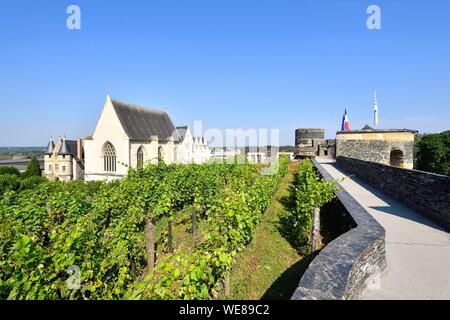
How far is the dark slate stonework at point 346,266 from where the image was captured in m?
2.67

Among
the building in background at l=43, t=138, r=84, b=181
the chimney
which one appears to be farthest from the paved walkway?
the chimney

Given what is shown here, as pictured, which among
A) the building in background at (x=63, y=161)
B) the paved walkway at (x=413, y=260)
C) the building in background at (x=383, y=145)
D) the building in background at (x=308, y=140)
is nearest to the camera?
the paved walkway at (x=413, y=260)

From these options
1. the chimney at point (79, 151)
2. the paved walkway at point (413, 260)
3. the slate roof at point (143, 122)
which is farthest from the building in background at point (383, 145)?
the chimney at point (79, 151)

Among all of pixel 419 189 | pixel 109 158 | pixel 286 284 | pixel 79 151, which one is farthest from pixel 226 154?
pixel 286 284

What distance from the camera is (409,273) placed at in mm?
3918

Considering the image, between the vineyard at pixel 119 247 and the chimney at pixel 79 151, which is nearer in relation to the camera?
the vineyard at pixel 119 247

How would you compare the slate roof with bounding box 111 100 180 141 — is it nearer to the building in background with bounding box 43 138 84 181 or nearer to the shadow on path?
the building in background with bounding box 43 138 84 181

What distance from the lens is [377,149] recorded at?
19375 millimetres

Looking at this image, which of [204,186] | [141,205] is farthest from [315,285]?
[204,186]

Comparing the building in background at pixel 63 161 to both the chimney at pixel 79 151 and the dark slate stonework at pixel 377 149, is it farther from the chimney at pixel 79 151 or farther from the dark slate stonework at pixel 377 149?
the dark slate stonework at pixel 377 149

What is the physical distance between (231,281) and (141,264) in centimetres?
209

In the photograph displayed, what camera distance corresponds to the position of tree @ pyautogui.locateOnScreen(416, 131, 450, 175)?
91.4ft

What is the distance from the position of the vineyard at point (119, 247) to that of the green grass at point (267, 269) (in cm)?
60
